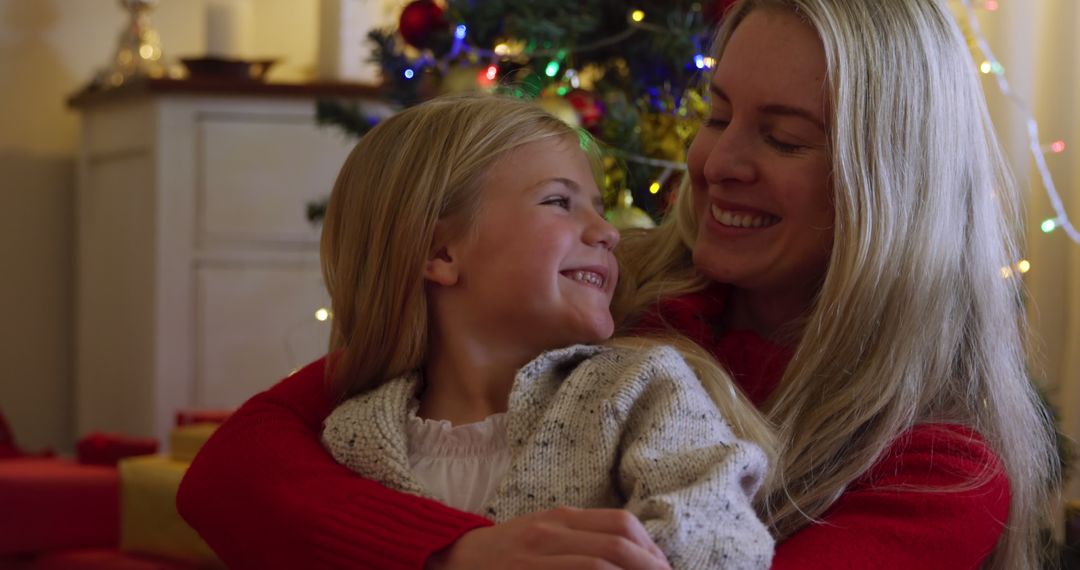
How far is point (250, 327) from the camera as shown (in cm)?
319

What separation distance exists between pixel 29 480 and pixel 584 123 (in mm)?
1001

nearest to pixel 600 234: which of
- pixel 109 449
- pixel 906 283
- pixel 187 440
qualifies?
pixel 906 283

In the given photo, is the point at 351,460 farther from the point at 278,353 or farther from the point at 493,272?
the point at 278,353

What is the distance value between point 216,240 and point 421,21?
117 cm

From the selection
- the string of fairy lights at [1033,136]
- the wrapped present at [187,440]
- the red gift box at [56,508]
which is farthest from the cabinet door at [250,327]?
the string of fairy lights at [1033,136]

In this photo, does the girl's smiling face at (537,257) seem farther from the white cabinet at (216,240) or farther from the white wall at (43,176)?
the white wall at (43,176)

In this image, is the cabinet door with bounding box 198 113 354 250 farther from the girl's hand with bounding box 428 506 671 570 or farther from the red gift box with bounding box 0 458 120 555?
the girl's hand with bounding box 428 506 671 570

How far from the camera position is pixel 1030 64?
2.47 m

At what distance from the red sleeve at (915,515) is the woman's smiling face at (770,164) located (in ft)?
0.77

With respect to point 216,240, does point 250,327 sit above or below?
below

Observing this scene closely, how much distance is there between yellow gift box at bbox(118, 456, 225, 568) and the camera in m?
1.87

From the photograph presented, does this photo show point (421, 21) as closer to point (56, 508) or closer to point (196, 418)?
point (196, 418)

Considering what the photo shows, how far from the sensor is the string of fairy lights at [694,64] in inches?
79.4

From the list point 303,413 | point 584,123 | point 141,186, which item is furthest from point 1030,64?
point 141,186
